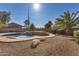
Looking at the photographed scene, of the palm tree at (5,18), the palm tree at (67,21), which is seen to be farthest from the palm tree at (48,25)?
the palm tree at (5,18)

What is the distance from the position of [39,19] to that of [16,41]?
36 cm

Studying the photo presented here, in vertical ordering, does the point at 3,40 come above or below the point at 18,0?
below

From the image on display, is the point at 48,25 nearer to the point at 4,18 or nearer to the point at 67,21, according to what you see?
the point at 67,21

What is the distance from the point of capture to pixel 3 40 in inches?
65.7

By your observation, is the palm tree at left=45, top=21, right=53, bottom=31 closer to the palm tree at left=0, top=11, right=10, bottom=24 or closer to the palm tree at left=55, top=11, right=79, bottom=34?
the palm tree at left=55, top=11, right=79, bottom=34

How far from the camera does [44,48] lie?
1.67 m

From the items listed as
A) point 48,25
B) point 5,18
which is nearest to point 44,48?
point 48,25

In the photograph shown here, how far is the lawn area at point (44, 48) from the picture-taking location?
5.43 ft

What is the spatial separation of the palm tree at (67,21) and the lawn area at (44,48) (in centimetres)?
Answer: 11

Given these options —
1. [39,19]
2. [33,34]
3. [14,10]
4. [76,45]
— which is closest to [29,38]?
[33,34]

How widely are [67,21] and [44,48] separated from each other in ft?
1.32

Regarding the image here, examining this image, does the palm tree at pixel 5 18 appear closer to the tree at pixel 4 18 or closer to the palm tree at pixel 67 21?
the tree at pixel 4 18

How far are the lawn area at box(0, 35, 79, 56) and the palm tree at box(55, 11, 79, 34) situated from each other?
110 millimetres

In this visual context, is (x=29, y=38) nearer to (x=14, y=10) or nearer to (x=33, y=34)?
(x=33, y=34)
